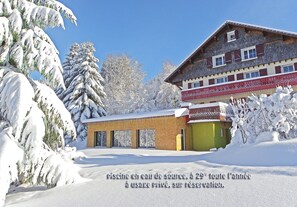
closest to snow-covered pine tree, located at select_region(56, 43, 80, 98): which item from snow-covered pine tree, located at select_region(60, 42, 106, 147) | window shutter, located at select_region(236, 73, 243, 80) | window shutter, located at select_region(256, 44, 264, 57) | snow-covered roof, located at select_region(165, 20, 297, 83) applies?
snow-covered pine tree, located at select_region(60, 42, 106, 147)

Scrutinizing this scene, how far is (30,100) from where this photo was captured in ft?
19.7

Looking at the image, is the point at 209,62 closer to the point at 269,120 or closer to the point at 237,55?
the point at 237,55

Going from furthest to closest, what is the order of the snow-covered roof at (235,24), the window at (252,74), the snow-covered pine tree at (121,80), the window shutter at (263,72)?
the snow-covered pine tree at (121,80)
the window at (252,74)
the window shutter at (263,72)
the snow-covered roof at (235,24)

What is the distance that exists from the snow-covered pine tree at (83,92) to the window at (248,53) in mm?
16050

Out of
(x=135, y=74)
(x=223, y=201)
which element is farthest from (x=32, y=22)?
(x=135, y=74)

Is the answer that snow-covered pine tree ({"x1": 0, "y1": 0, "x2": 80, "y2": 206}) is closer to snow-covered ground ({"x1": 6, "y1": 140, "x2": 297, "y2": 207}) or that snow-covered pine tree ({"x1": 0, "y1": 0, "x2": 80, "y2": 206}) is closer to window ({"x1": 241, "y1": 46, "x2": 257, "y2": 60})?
snow-covered ground ({"x1": 6, "y1": 140, "x2": 297, "y2": 207})

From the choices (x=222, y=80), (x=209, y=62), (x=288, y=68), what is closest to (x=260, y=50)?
(x=288, y=68)

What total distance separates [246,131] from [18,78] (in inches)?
429

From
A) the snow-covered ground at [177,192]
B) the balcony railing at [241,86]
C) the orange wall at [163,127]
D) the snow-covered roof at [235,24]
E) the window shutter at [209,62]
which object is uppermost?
the snow-covered roof at [235,24]

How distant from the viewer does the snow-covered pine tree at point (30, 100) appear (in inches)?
227

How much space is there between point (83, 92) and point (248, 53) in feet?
59.0

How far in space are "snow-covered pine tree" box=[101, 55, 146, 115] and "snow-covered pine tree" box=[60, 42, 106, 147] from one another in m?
7.16

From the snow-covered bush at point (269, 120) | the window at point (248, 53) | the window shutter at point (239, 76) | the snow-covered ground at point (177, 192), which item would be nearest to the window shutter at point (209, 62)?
the window shutter at point (239, 76)

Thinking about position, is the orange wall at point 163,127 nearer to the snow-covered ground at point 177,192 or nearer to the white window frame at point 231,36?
the snow-covered ground at point 177,192
